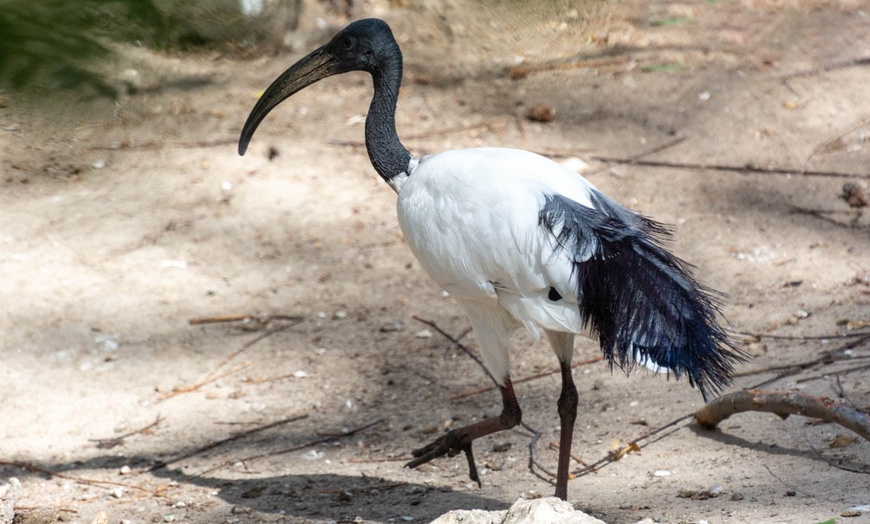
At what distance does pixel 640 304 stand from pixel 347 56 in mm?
1727

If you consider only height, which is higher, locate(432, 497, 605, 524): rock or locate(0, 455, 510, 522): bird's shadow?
locate(432, 497, 605, 524): rock

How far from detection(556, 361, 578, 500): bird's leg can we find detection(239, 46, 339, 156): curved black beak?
1.64 m

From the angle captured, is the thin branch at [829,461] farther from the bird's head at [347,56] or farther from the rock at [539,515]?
the bird's head at [347,56]

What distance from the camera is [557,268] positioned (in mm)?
3219

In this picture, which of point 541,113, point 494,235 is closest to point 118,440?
point 494,235

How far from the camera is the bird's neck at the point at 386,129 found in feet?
12.8

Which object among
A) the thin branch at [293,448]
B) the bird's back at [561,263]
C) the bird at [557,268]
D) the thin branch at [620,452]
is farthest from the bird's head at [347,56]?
the thin branch at [620,452]

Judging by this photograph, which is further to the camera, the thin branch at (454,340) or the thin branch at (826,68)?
the thin branch at (826,68)

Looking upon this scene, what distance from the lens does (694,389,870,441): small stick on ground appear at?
10.2 feet

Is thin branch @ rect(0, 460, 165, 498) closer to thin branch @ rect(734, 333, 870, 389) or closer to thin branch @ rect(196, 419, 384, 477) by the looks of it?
thin branch @ rect(196, 419, 384, 477)

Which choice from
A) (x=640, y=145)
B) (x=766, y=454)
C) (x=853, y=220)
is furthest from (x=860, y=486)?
(x=640, y=145)

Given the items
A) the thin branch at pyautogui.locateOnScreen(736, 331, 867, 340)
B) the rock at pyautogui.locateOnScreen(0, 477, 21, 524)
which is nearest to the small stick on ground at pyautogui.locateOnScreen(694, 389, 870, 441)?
the thin branch at pyautogui.locateOnScreen(736, 331, 867, 340)

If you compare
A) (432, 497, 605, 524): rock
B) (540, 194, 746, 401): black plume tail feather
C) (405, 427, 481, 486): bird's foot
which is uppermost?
(540, 194, 746, 401): black plume tail feather

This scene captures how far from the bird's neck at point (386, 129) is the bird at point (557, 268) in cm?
22
